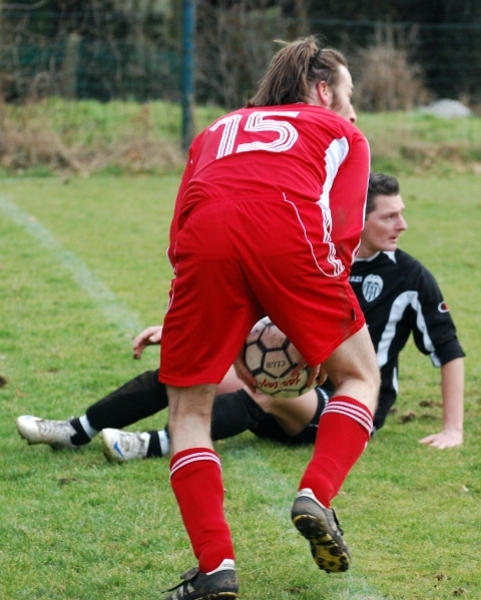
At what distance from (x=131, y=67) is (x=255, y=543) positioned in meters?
12.5

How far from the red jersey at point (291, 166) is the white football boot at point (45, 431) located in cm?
141

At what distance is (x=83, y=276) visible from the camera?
7785mm

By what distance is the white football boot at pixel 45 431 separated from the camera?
4.19 metres

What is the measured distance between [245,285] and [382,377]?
177 centimetres

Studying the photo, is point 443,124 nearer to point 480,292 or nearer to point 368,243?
point 480,292

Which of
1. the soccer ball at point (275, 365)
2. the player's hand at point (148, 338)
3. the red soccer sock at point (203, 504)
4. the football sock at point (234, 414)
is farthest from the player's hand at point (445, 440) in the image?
the red soccer sock at point (203, 504)

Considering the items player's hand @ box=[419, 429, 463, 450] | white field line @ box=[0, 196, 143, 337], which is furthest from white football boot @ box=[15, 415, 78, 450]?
white field line @ box=[0, 196, 143, 337]

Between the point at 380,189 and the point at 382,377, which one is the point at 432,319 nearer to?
the point at 382,377

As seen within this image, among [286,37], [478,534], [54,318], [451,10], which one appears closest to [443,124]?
[286,37]

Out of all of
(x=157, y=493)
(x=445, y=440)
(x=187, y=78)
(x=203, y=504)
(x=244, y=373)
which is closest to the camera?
(x=203, y=504)

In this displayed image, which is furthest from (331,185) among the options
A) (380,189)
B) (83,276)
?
(83,276)

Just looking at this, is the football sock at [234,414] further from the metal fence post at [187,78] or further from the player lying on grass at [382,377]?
the metal fence post at [187,78]

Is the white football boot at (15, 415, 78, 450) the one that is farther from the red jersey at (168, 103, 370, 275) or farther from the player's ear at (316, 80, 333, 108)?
the player's ear at (316, 80, 333, 108)

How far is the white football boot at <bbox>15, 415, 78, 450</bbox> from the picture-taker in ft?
13.8
